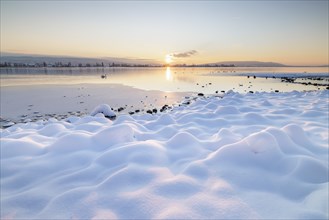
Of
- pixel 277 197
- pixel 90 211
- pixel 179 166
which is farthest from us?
pixel 179 166

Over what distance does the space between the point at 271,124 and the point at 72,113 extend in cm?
1086

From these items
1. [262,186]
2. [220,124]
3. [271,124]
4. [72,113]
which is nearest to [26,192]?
[262,186]

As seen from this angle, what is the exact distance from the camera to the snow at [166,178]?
2188mm

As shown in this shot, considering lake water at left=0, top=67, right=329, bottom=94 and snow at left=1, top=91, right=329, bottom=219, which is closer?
snow at left=1, top=91, right=329, bottom=219

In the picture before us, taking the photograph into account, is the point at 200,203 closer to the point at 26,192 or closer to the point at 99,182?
the point at 99,182

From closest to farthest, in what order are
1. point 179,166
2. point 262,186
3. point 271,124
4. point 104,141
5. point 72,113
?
1. point 262,186
2. point 179,166
3. point 104,141
4. point 271,124
5. point 72,113

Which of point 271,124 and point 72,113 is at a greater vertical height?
point 271,124

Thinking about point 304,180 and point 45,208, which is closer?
point 45,208

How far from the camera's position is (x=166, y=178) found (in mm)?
2771

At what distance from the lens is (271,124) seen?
19.4ft

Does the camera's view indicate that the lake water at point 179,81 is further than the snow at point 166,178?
Yes

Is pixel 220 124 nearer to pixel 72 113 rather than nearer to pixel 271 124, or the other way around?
pixel 271 124

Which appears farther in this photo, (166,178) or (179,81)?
(179,81)

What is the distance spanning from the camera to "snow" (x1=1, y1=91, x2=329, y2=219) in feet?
7.18
